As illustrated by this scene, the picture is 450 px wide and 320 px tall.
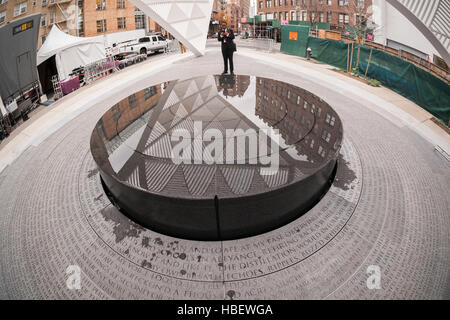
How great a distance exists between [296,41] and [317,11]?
79.1 feet

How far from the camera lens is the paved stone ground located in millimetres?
3283

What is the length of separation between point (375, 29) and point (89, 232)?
2694cm

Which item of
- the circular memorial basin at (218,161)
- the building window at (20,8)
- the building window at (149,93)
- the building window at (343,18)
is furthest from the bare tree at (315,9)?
the building window at (20,8)

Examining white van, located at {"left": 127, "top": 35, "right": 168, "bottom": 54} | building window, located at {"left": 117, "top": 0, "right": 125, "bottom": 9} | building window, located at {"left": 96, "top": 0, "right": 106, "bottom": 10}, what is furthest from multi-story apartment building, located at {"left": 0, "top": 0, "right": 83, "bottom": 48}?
building window, located at {"left": 117, "top": 0, "right": 125, "bottom": 9}

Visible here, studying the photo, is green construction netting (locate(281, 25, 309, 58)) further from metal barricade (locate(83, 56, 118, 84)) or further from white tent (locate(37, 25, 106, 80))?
white tent (locate(37, 25, 106, 80))

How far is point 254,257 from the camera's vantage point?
3.69 m

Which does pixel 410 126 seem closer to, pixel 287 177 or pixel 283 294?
pixel 287 177

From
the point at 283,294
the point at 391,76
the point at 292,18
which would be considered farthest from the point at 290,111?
the point at 292,18

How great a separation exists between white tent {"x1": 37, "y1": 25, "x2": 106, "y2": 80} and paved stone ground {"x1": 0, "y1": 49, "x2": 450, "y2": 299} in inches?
275

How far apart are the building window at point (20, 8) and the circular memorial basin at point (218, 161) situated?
12.5 feet

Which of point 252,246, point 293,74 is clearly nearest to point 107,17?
point 293,74

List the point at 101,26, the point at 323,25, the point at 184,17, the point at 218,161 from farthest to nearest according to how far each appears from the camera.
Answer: the point at 323,25, the point at 101,26, the point at 184,17, the point at 218,161

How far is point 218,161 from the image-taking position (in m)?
4.57

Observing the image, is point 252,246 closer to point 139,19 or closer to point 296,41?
point 296,41
